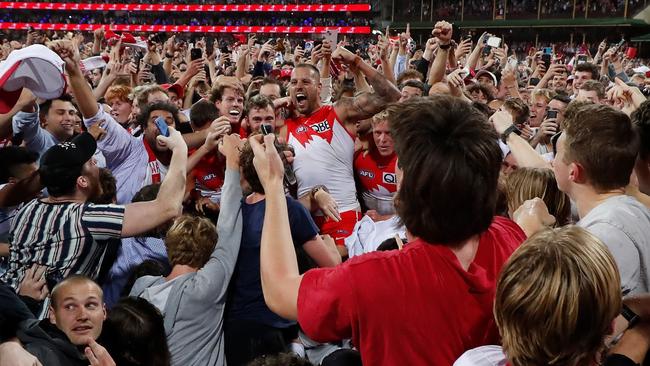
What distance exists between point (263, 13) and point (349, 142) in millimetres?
30526

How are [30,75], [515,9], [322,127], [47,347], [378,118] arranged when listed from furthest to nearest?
[515,9], [322,127], [378,118], [30,75], [47,347]

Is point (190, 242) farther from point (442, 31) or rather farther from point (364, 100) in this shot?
point (442, 31)

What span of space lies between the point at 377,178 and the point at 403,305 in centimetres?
285

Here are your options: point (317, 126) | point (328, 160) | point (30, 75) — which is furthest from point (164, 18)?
point (30, 75)

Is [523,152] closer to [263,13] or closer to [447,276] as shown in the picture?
[447,276]

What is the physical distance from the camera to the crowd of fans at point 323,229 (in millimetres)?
1567

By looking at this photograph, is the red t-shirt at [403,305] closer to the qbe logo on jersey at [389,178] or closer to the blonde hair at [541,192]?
the blonde hair at [541,192]

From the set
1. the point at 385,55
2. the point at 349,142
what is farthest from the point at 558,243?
the point at 385,55

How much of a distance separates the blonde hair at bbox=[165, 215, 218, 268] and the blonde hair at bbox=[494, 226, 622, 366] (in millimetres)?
1856

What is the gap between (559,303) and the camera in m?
1.33

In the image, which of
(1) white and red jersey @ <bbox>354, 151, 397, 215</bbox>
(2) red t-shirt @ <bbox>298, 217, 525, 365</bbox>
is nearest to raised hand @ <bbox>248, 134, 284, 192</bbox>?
(2) red t-shirt @ <bbox>298, 217, 525, 365</bbox>

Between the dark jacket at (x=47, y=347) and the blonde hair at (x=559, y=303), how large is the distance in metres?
1.52

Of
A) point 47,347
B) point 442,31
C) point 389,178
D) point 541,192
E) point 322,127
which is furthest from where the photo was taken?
point 442,31

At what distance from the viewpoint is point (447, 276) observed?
1615 millimetres
